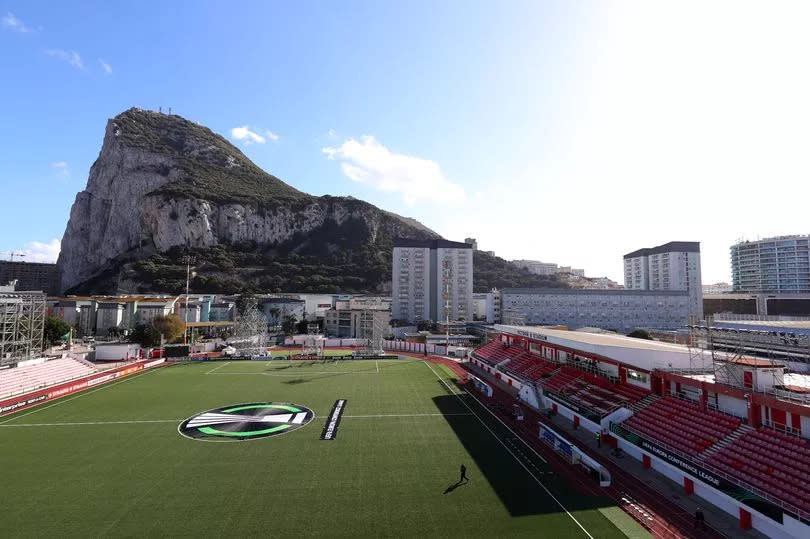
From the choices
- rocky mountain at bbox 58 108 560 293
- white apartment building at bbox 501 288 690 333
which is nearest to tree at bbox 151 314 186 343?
rocky mountain at bbox 58 108 560 293

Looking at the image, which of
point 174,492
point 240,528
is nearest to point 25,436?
point 174,492

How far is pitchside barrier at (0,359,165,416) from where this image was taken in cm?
3400

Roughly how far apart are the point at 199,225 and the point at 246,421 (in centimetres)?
13991

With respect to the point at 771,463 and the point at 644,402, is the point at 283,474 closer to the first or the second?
the point at 771,463

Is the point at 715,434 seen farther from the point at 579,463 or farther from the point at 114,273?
the point at 114,273

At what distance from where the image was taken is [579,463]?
73.2ft

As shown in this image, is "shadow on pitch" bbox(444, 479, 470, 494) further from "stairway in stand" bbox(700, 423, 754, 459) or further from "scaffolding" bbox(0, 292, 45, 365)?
"scaffolding" bbox(0, 292, 45, 365)

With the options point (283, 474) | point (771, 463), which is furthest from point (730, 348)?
point (283, 474)

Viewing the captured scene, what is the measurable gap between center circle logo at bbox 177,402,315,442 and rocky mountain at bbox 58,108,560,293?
346 ft

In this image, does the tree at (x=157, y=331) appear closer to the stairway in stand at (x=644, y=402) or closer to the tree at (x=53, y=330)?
the tree at (x=53, y=330)

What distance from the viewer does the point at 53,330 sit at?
57000 mm

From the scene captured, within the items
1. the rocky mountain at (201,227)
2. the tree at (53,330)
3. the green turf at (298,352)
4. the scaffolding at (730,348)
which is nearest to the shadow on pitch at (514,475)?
the scaffolding at (730,348)

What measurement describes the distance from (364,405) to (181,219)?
14244 cm

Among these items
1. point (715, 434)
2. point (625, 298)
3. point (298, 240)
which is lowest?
point (715, 434)
